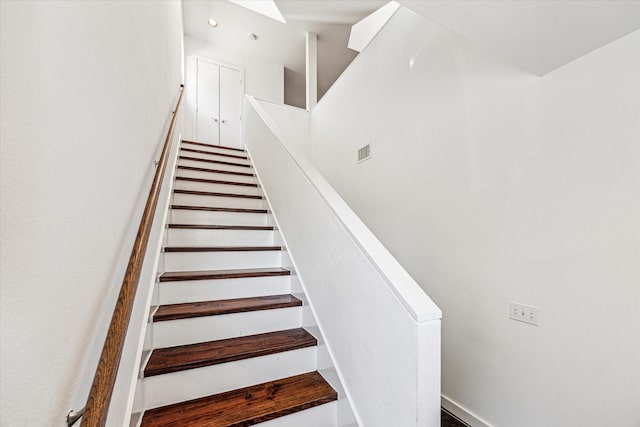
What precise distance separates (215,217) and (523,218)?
7.48 feet

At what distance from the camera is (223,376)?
4.92ft

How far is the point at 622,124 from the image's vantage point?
4.17 ft

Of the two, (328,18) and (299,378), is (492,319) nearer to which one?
(299,378)

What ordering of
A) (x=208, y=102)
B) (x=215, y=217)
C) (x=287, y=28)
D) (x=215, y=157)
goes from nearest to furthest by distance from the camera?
(x=215, y=217) < (x=215, y=157) < (x=287, y=28) < (x=208, y=102)

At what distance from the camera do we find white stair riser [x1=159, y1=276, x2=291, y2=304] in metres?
1.85

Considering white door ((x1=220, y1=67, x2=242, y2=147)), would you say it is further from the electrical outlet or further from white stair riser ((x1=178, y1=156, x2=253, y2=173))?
the electrical outlet

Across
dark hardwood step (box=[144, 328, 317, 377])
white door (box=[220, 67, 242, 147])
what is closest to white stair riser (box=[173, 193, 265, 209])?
dark hardwood step (box=[144, 328, 317, 377])

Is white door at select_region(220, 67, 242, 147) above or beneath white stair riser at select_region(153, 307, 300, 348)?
above

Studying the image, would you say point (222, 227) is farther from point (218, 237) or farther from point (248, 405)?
point (248, 405)

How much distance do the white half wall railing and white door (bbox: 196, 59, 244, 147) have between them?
379 centimetres

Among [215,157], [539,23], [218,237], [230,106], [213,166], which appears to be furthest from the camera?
[230,106]

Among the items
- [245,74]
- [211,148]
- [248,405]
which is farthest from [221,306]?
[245,74]

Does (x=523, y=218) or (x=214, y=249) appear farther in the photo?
(x=214, y=249)

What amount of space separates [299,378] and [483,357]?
1.14m
